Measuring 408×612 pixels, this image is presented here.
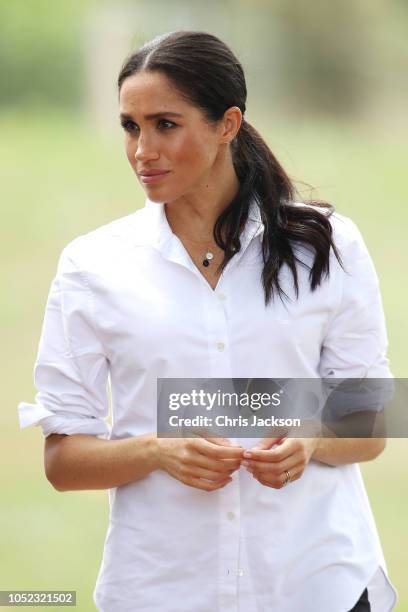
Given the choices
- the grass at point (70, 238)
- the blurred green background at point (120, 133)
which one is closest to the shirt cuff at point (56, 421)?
the grass at point (70, 238)

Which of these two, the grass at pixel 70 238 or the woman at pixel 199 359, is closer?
the woman at pixel 199 359

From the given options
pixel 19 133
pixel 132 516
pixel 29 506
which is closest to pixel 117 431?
pixel 132 516

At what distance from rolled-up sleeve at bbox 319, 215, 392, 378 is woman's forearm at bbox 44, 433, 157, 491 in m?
0.23

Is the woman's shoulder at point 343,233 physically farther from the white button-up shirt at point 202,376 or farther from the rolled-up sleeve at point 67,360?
the rolled-up sleeve at point 67,360

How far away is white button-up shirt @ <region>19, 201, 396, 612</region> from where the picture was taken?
1.32 meters

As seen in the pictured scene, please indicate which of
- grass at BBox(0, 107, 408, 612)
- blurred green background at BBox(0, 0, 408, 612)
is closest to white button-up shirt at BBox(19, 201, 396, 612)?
grass at BBox(0, 107, 408, 612)

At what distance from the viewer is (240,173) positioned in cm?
145

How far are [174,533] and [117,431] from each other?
13cm

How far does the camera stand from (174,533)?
133cm

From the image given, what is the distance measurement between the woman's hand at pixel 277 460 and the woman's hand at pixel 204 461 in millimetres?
16

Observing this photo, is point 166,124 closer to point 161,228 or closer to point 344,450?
point 161,228

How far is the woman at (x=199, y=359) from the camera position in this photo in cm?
132

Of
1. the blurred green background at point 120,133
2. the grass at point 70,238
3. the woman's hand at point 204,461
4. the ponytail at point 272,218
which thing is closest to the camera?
the woman's hand at point 204,461

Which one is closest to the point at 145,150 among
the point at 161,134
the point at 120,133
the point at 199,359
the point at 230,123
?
the point at 161,134
